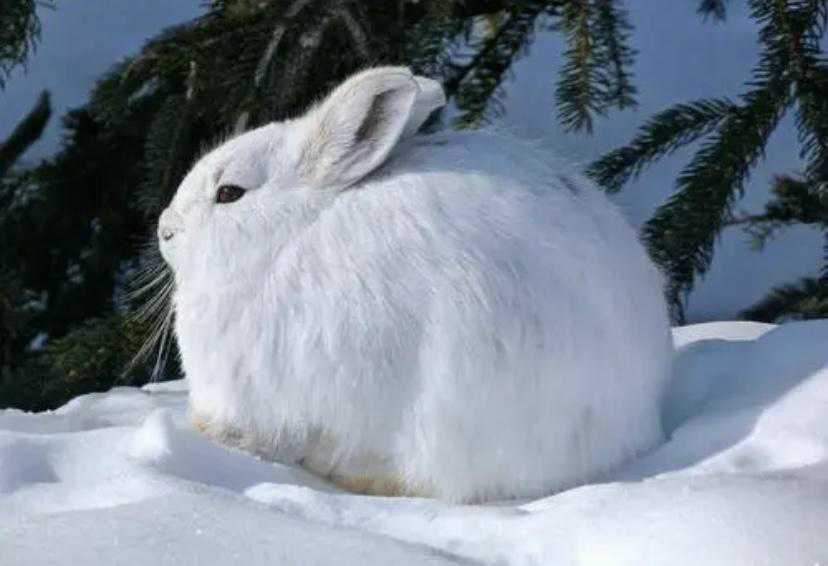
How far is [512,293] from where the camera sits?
136 centimetres

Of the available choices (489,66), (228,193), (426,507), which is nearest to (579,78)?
(489,66)

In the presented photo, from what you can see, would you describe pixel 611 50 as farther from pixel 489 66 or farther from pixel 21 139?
pixel 21 139

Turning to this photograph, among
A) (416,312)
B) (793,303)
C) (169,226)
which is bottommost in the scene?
(793,303)

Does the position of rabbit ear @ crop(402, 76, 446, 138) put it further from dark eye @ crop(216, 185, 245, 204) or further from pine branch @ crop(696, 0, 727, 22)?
pine branch @ crop(696, 0, 727, 22)

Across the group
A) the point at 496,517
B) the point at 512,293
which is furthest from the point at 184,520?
the point at 512,293

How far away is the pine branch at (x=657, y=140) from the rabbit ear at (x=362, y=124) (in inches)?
28.6

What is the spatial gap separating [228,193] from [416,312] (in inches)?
11.9

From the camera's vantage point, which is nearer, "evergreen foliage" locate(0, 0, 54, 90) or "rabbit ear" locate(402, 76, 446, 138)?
"rabbit ear" locate(402, 76, 446, 138)

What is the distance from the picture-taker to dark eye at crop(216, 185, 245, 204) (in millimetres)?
1532

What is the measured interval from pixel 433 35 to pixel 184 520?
1130 mm

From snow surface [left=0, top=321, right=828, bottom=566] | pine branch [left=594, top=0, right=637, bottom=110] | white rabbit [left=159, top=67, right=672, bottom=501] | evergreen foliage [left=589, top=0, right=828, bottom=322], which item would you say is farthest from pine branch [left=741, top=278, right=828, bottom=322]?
white rabbit [left=159, top=67, right=672, bottom=501]

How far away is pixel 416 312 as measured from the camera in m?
1.36

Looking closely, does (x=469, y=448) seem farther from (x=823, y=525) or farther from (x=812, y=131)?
(x=812, y=131)

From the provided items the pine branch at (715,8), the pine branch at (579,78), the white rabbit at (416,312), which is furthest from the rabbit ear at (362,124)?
the pine branch at (715,8)
